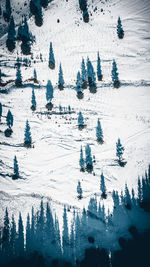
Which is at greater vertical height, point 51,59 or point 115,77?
point 51,59

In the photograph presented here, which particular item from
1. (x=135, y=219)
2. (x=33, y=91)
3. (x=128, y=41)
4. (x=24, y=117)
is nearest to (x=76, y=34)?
(x=128, y=41)

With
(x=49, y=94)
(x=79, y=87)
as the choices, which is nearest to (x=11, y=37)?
(x=49, y=94)

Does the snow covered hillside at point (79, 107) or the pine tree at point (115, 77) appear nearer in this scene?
the snow covered hillside at point (79, 107)

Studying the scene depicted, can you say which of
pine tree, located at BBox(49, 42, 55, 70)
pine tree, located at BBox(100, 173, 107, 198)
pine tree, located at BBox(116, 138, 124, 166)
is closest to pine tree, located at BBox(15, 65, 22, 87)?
pine tree, located at BBox(49, 42, 55, 70)

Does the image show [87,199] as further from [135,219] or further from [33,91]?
[33,91]

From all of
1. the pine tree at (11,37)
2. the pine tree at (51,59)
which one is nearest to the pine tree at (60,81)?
the pine tree at (51,59)

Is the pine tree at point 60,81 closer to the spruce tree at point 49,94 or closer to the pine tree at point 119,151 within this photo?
the spruce tree at point 49,94

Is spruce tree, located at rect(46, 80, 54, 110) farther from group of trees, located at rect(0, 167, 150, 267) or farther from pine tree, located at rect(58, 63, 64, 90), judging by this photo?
group of trees, located at rect(0, 167, 150, 267)

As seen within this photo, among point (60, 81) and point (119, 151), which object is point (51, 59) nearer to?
point (60, 81)
